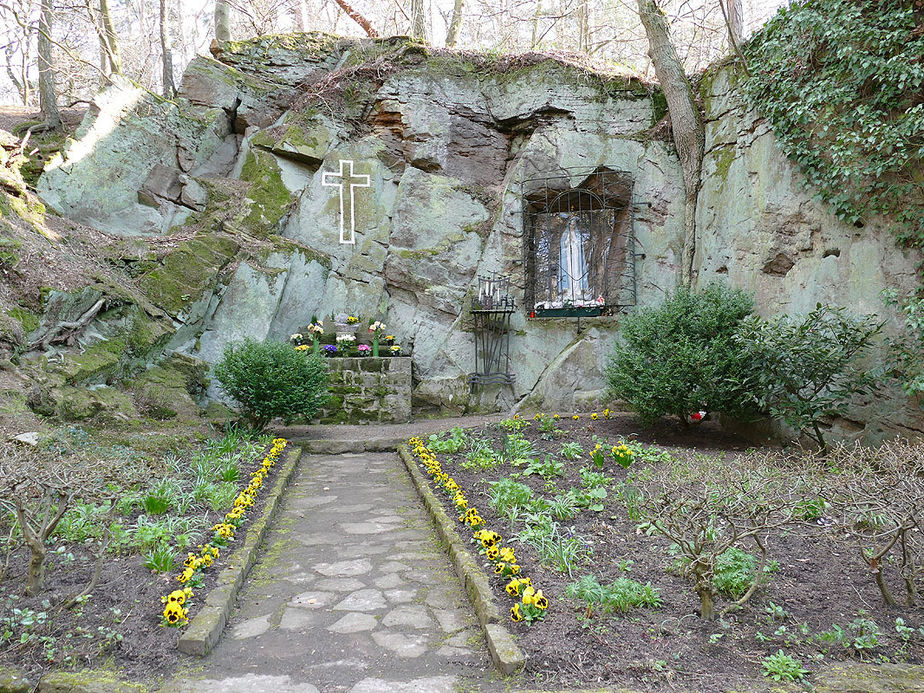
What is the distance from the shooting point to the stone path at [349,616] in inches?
88.0

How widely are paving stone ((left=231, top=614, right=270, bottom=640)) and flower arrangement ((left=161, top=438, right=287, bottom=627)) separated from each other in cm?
23

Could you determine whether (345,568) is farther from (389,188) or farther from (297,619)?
(389,188)

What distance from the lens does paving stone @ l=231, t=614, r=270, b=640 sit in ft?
8.51

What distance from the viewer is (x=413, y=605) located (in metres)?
2.92

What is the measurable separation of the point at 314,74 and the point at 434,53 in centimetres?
232

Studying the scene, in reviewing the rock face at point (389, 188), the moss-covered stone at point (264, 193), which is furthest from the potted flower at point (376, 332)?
the moss-covered stone at point (264, 193)

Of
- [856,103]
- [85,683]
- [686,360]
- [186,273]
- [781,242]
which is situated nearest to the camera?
[85,683]

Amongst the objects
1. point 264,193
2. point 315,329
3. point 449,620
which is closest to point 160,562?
point 449,620

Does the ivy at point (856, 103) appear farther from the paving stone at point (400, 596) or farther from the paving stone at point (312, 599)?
the paving stone at point (312, 599)

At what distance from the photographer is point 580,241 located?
10273mm

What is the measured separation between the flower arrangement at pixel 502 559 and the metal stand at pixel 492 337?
465 cm

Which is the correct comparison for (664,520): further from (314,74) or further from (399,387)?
(314,74)

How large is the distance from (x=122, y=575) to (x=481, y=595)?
1.82 meters

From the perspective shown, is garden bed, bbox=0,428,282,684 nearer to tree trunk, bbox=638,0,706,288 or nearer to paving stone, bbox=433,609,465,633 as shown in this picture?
paving stone, bbox=433,609,465,633
